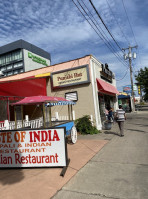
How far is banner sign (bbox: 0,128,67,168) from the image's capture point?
15.2ft

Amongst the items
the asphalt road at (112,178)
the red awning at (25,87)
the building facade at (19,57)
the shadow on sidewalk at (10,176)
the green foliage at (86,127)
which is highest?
the building facade at (19,57)

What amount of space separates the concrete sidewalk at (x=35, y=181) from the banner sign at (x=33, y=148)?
0.72ft

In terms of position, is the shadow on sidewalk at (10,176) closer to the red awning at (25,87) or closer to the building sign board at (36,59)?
the red awning at (25,87)

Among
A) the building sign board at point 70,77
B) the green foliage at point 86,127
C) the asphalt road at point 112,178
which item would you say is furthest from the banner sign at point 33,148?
the building sign board at point 70,77

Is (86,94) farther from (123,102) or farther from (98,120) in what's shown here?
(123,102)

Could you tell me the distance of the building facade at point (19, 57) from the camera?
59.9 meters

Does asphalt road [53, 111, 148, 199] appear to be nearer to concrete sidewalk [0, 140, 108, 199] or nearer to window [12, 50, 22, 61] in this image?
concrete sidewalk [0, 140, 108, 199]

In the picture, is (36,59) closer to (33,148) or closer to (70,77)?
(70,77)

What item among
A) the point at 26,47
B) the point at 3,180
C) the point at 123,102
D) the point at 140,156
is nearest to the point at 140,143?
the point at 140,156

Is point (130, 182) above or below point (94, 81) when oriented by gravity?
below

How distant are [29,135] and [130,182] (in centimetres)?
306

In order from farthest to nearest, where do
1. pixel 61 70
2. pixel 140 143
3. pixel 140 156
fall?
pixel 61 70
pixel 140 143
pixel 140 156

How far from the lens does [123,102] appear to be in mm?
30047

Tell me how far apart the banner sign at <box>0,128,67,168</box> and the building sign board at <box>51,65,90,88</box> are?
7.13 metres
